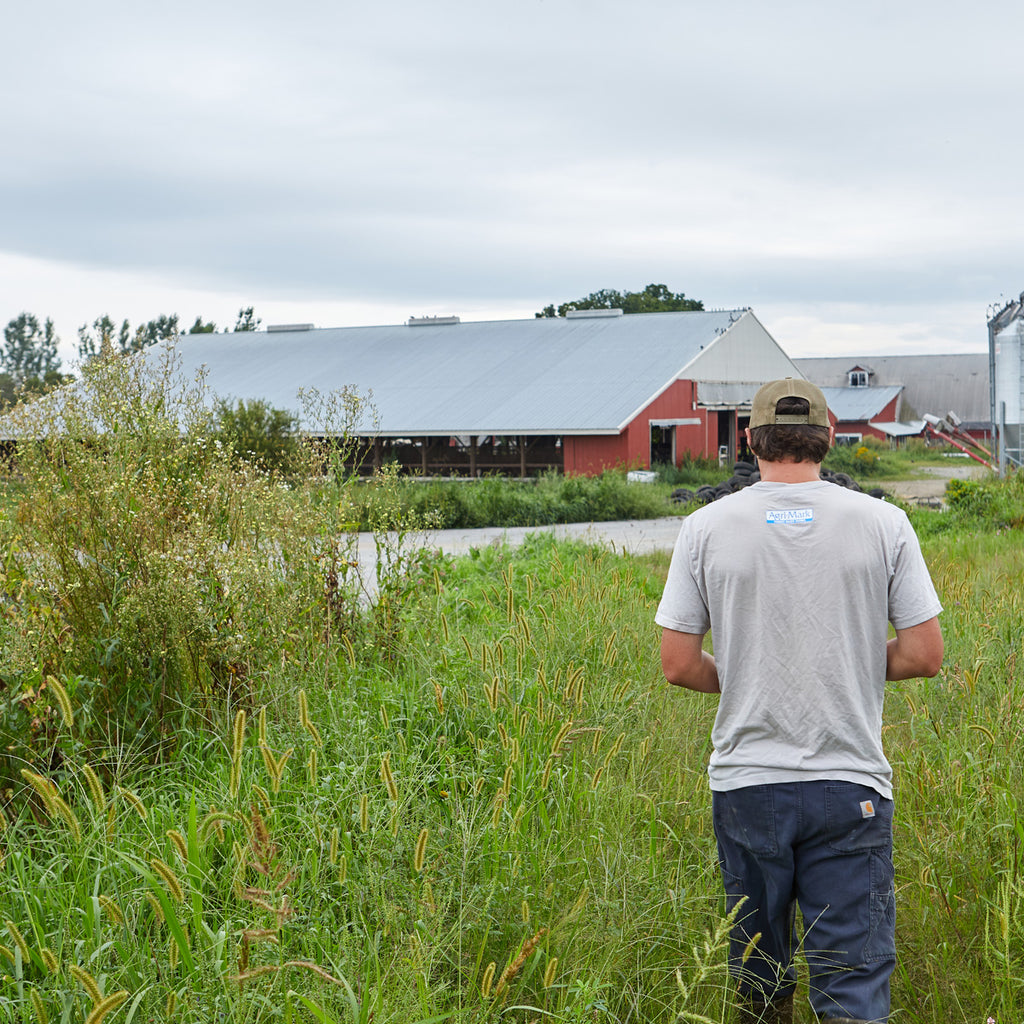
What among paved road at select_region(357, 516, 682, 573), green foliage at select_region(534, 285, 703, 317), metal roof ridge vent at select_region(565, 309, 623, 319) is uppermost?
green foliage at select_region(534, 285, 703, 317)

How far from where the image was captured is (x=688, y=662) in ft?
9.48

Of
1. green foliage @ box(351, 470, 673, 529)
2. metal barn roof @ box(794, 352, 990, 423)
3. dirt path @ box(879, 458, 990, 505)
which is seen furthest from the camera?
metal barn roof @ box(794, 352, 990, 423)

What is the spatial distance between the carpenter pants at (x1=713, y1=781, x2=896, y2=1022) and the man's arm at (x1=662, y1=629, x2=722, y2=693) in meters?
0.32

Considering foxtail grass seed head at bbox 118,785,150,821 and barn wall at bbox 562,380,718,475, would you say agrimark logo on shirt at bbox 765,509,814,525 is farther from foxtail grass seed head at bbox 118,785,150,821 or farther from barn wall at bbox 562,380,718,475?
barn wall at bbox 562,380,718,475

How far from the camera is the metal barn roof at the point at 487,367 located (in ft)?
105

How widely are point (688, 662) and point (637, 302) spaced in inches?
2821

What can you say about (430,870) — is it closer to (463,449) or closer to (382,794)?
(382,794)

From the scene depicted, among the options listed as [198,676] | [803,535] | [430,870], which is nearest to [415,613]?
[198,676]

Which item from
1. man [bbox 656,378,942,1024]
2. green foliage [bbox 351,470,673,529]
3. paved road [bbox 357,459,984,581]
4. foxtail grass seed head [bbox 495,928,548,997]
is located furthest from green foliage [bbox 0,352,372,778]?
green foliage [bbox 351,470,673,529]

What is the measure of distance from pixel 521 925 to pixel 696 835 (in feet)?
4.26

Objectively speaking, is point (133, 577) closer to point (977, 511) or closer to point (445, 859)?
point (445, 859)

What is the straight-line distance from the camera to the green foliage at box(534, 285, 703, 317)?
238 feet

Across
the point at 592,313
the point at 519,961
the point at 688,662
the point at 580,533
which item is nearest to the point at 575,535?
the point at 580,533

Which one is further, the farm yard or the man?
the man
